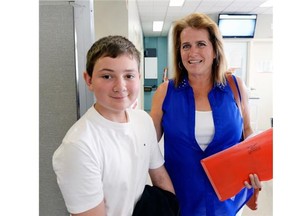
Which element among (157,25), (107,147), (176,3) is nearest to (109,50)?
(107,147)

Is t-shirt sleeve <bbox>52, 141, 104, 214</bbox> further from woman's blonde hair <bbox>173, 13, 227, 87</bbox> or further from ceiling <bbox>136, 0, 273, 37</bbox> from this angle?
ceiling <bbox>136, 0, 273, 37</bbox>

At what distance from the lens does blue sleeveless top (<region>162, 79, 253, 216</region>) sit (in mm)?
1275

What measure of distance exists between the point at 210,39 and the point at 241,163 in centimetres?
59

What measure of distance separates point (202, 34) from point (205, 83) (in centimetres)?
24

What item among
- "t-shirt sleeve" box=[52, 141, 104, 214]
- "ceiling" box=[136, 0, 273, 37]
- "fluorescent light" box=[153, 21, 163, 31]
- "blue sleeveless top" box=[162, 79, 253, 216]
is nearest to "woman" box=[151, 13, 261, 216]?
"blue sleeveless top" box=[162, 79, 253, 216]

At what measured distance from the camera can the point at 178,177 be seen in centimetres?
132

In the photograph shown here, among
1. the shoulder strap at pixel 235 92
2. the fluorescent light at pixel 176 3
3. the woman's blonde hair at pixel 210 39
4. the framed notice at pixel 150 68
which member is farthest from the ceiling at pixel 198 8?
the shoulder strap at pixel 235 92

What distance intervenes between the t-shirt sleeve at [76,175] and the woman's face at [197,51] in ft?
2.31

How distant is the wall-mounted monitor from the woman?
657cm

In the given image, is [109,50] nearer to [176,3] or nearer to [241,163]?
[241,163]

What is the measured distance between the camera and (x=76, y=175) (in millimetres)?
787
